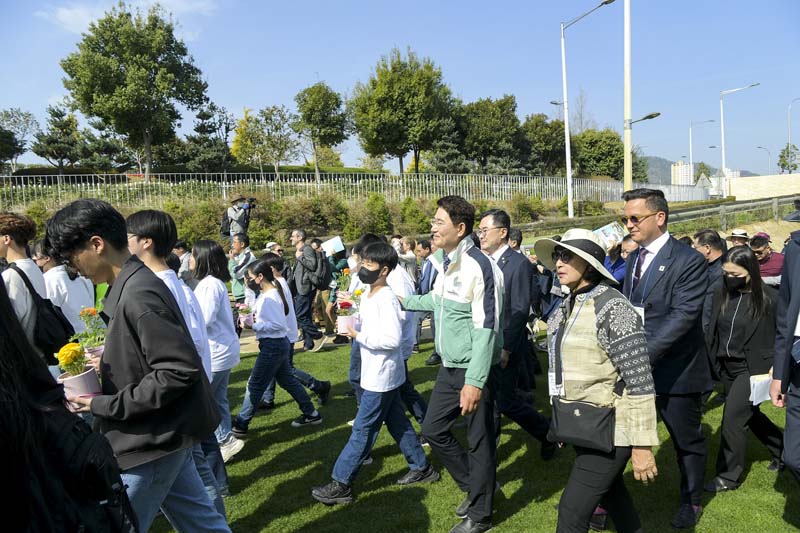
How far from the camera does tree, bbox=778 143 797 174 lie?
188 ft

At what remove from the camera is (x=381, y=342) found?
14.4 feet

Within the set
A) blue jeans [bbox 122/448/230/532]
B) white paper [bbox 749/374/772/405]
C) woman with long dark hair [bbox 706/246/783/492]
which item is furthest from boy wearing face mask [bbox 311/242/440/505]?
woman with long dark hair [bbox 706/246/783/492]

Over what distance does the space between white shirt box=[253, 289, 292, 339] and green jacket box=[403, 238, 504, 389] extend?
2.33 meters

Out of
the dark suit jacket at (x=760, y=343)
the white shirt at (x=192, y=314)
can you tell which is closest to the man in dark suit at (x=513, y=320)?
the dark suit jacket at (x=760, y=343)

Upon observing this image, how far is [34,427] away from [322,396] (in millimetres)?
5749

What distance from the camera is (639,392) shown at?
114 inches

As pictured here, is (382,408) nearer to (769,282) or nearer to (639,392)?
(639,392)

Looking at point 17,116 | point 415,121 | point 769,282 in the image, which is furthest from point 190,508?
point 17,116

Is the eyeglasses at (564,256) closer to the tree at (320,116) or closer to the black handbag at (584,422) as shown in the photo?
the black handbag at (584,422)

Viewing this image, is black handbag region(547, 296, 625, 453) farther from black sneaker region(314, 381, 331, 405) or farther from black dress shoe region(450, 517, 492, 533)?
black sneaker region(314, 381, 331, 405)

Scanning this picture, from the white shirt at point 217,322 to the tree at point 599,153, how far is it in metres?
47.2

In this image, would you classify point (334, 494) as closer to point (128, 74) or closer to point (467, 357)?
point (467, 357)

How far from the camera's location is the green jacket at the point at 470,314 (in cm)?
378

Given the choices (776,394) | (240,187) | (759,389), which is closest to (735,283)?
(759,389)
